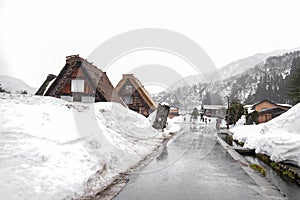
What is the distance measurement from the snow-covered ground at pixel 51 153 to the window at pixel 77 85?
1448 cm

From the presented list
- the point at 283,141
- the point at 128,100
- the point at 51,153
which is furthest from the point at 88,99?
the point at 283,141

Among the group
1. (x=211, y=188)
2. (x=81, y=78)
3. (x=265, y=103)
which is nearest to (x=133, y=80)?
(x=81, y=78)

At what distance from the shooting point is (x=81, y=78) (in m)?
23.4

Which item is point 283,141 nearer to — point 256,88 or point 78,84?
point 78,84

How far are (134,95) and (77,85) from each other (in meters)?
9.12

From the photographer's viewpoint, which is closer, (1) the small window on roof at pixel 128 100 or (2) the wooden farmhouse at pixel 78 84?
(2) the wooden farmhouse at pixel 78 84

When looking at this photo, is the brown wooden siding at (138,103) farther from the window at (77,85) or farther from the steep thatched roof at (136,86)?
the window at (77,85)

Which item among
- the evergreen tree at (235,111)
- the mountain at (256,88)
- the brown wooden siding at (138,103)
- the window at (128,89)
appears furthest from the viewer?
the mountain at (256,88)

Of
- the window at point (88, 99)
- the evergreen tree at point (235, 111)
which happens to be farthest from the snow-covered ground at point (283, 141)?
the evergreen tree at point (235, 111)

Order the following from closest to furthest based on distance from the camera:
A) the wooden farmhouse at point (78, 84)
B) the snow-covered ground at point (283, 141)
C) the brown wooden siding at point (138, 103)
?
the snow-covered ground at point (283, 141)
the wooden farmhouse at point (78, 84)
the brown wooden siding at point (138, 103)

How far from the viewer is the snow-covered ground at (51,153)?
439cm

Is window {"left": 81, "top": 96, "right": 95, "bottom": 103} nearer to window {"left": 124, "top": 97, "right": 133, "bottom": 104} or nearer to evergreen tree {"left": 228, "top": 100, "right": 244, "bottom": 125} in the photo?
window {"left": 124, "top": 97, "right": 133, "bottom": 104}

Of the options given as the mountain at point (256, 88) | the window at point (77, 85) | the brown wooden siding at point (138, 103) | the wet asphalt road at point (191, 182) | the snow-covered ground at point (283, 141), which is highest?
the mountain at point (256, 88)

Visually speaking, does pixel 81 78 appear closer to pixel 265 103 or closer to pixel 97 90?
pixel 97 90
